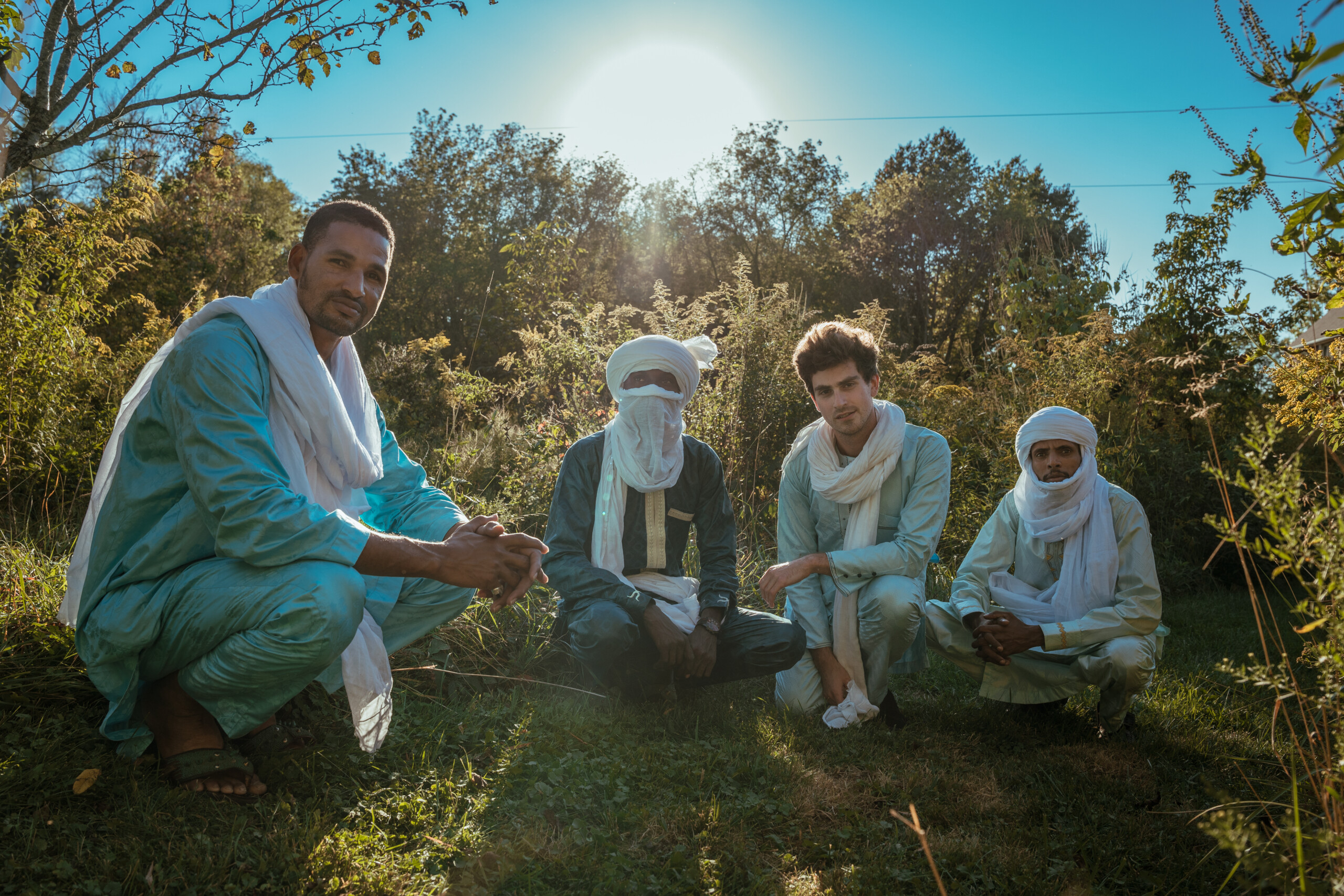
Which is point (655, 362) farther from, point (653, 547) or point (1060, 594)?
point (1060, 594)

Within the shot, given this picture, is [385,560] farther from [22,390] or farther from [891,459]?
[22,390]

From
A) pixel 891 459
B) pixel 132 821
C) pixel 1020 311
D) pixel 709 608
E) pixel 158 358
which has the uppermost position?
pixel 1020 311

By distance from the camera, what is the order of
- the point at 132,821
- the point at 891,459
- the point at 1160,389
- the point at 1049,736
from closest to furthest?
the point at 132,821 → the point at 1049,736 → the point at 891,459 → the point at 1160,389

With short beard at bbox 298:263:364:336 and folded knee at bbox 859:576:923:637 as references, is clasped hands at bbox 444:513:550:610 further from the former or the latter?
folded knee at bbox 859:576:923:637

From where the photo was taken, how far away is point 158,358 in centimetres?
256

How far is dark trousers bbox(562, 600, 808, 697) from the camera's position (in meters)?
3.16

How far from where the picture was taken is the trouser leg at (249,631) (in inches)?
87.7

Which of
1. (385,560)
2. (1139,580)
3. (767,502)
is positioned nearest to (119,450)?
(385,560)

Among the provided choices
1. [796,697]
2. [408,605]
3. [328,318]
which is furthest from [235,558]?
[796,697]

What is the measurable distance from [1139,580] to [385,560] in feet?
9.58

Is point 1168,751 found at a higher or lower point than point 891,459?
lower

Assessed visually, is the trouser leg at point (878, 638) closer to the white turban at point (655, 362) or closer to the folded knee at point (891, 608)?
the folded knee at point (891, 608)

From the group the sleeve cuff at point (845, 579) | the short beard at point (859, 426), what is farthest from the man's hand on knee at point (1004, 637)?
the short beard at point (859, 426)

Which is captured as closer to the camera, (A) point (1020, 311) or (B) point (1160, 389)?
(B) point (1160, 389)
